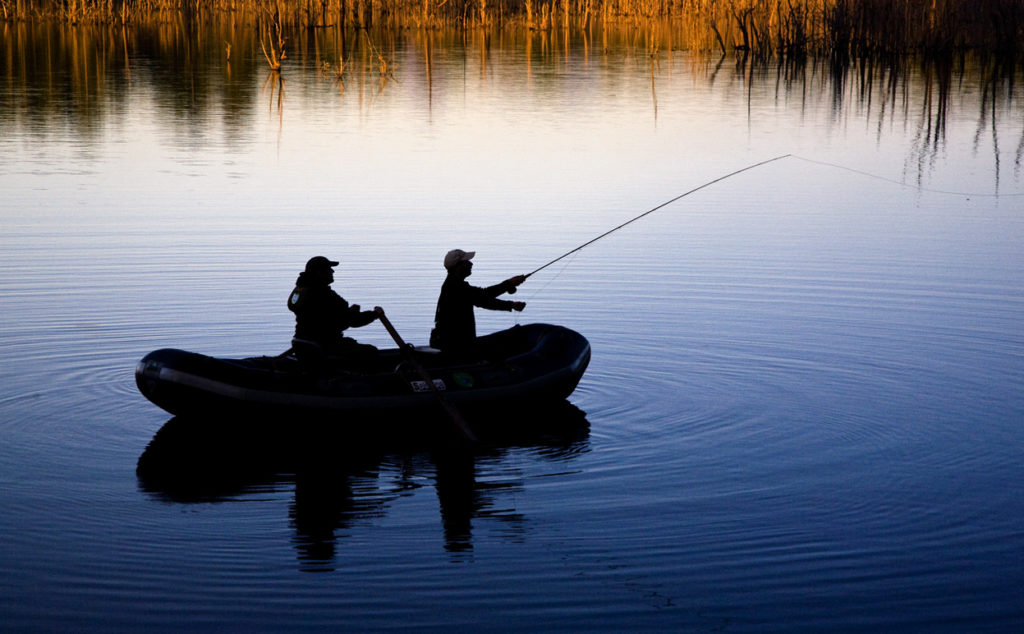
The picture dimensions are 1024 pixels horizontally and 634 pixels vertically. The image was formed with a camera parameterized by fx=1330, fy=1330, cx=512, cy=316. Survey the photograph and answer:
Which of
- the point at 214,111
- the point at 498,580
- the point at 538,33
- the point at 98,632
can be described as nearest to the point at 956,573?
the point at 498,580

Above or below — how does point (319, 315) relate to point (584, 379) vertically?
above

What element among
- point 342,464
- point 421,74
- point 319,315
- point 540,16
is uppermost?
point 540,16

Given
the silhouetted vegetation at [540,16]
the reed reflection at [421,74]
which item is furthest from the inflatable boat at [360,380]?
the silhouetted vegetation at [540,16]

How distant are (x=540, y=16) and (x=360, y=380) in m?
35.4

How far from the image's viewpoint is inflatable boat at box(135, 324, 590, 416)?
8227 mm

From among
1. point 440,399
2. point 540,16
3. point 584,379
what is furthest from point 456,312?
point 540,16

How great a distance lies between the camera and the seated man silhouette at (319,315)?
8617 mm

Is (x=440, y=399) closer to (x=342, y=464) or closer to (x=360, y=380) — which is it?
(x=360, y=380)

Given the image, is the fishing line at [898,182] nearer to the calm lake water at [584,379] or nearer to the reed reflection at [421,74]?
the calm lake water at [584,379]

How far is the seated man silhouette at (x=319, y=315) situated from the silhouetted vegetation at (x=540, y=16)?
66.5 feet

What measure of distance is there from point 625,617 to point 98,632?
7.29ft

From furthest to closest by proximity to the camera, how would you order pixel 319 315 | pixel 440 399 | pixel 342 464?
pixel 319 315, pixel 440 399, pixel 342 464

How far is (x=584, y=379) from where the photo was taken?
993 cm

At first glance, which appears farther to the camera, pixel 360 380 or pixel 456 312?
pixel 456 312
